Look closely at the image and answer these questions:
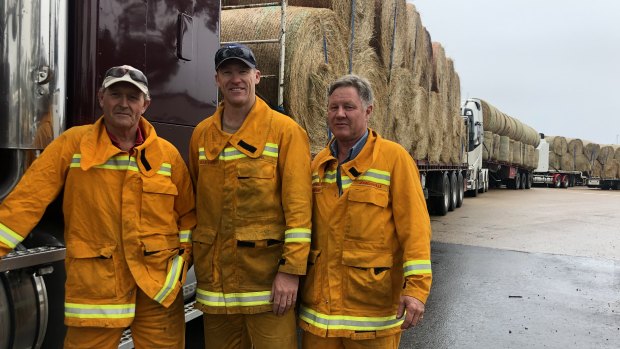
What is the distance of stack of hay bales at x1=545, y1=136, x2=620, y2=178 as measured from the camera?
3262 centimetres

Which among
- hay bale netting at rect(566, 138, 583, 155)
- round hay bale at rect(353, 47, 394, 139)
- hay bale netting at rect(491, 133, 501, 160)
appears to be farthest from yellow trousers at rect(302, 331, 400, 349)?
hay bale netting at rect(566, 138, 583, 155)

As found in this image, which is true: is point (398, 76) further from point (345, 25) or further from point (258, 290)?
point (258, 290)

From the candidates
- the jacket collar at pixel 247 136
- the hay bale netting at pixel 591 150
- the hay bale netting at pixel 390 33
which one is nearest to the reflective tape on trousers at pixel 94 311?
the jacket collar at pixel 247 136

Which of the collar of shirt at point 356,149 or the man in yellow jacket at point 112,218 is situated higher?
the collar of shirt at point 356,149

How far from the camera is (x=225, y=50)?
2.24m

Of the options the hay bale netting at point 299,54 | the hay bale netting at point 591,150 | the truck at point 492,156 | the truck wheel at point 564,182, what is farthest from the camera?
the hay bale netting at point 591,150

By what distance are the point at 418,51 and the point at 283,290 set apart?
7.60m

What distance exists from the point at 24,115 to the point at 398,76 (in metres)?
6.29

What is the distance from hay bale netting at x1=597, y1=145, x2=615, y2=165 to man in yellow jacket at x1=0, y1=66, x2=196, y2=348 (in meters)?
36.3

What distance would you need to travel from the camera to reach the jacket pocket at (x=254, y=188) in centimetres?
224

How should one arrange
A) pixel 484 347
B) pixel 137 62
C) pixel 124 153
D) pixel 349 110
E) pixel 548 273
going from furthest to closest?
1. pixel 548 273
2. pixel 484 347
3. pixel 137 62
4. pixel 349 110
5. pixel 124 153

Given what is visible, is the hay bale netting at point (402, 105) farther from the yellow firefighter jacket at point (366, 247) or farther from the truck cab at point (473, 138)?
the truck cab at point (473, 138)

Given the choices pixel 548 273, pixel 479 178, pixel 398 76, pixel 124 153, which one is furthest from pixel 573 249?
pixel 479 178

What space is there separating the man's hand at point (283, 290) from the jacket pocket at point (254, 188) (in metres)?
0.27
